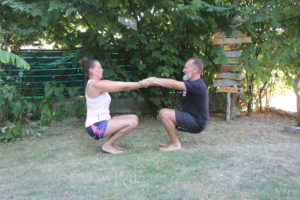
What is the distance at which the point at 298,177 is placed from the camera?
360cm

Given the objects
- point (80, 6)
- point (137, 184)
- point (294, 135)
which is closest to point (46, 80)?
point (80, 6)

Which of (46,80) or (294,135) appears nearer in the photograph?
(294,135)

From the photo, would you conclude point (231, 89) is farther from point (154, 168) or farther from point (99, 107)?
point (154, 168)

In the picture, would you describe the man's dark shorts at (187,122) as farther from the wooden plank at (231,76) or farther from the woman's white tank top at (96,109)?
the wooden plank at (231,76)

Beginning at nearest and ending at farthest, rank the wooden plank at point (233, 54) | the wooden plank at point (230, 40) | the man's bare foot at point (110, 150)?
1. the man's bare foot at point (110, 150)
2. the wooden plank at point (230, 40)
3. the wooden plank at point (233, 54)

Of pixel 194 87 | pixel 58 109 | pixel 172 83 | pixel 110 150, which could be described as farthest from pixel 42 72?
pixel 194 87

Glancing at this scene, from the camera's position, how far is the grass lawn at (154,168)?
→ 324 centimetres

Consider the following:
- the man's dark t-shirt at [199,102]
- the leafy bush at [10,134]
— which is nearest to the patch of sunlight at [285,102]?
the man's dark t-shirt at [199,102]

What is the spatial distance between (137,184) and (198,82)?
1855 millimetres

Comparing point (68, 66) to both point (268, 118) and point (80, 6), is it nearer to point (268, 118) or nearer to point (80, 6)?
point (80, 6)

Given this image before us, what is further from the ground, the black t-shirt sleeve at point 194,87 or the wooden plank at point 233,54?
the wooden plank at point 233,54

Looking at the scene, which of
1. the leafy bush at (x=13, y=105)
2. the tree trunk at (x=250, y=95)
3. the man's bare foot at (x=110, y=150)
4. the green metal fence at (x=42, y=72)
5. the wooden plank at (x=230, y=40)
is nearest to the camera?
the man's bare foot at (x=110, y=150)

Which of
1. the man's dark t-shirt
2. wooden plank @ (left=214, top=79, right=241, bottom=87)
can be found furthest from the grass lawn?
wooden plank @ (left=214, top=79, right=241, bottom=87)

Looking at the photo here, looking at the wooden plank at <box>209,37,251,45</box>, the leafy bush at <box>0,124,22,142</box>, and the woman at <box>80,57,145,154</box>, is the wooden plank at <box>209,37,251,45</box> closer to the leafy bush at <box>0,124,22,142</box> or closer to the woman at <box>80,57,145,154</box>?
the woman at <box>80,57,145,154</box>
